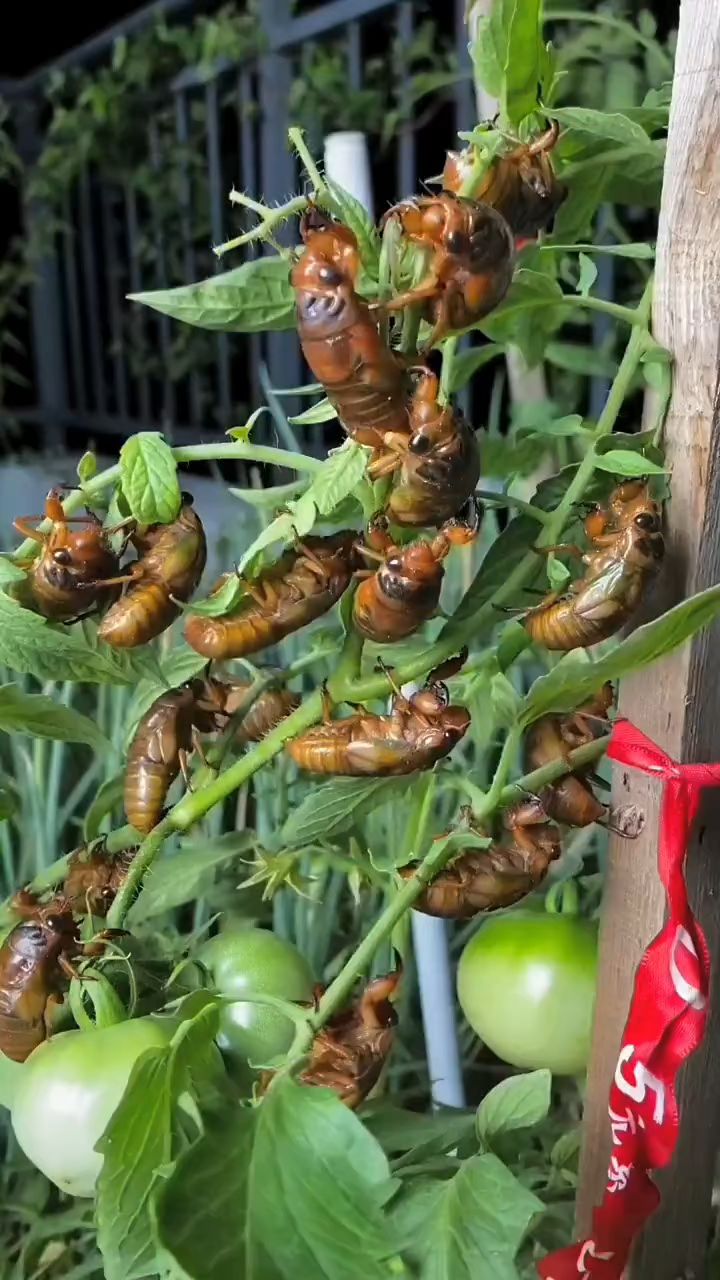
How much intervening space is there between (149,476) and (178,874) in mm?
254

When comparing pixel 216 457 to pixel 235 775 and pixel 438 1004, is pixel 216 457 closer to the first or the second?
pixel 235 775

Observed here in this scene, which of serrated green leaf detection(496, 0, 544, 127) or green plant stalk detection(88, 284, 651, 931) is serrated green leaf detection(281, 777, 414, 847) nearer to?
green plant stalk detection(88, 284, 651, 931)

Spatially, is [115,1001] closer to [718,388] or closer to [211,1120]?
[211,1120]

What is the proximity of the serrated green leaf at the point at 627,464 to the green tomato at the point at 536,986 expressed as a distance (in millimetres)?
231

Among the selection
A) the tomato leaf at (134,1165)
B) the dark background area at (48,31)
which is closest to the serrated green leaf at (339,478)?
the tomato leaf at (134,1165)

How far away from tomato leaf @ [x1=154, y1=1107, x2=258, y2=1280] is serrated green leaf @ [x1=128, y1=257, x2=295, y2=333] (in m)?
0.31

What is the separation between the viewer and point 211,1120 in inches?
17.7

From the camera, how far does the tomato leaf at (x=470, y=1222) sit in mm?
443

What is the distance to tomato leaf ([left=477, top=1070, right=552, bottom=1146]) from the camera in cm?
47

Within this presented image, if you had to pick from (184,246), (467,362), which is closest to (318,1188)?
(467,362)

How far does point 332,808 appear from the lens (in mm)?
462

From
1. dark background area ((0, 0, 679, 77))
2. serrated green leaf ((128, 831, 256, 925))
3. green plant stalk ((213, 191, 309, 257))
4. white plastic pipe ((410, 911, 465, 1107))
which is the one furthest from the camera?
dark background area ((0, 0, 679, 77))

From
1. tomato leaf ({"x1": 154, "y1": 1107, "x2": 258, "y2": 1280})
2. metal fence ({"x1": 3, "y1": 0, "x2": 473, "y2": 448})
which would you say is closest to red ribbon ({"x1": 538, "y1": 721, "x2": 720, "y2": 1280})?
tomato leaf ({"x1": 154, "y1": 1107, "x2": 258, "y2": 1280})

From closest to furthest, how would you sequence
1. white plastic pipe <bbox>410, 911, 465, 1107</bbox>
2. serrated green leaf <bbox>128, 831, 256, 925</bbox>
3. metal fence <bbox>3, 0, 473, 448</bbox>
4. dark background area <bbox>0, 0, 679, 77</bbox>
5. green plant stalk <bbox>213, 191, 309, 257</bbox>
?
green plant stalk <bbox>213, 191, 309, 257</bbox> → serrated green leaf <bbox>128, 831, 256, 925</bbox> → white plastic pipe <bbox>410, 911, 465, 1107</bbox> → metal fence <bbox>3, 0, 473, 448</bbox> → dark background area <bbox>0, 0, 679, 77</bbox>
